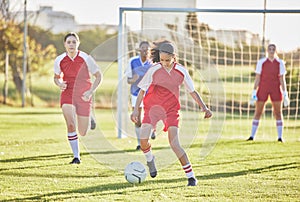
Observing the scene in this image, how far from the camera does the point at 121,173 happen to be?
8773 mm

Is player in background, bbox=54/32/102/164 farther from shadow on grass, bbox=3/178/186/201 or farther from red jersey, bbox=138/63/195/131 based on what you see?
shadow on grass, bbox=3/178/186/201

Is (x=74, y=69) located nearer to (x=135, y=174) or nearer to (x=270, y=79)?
(x=135, y=174)

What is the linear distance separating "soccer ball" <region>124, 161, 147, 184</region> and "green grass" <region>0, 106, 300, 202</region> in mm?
99

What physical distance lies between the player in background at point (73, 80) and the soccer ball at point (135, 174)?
174cm

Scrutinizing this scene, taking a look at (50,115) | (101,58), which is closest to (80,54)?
(50,115)

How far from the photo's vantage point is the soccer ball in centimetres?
788

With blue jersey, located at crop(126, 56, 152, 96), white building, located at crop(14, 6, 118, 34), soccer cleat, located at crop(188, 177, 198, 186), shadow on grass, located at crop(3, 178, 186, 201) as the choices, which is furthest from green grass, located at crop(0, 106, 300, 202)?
white building, located at crop(14, 6, 118, 34)

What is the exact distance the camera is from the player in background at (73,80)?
9404mm

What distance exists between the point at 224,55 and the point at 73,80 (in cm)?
939

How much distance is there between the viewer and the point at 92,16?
2923 cm

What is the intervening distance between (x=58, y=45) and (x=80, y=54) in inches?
727

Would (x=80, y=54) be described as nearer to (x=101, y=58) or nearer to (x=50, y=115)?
(x=50, y=115)

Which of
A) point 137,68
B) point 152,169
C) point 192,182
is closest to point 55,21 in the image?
point 137,68

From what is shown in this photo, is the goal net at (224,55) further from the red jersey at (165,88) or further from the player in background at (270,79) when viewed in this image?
the red jersey at (165,88)
